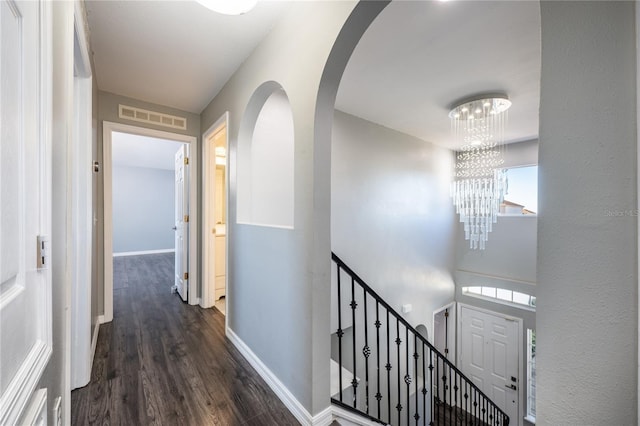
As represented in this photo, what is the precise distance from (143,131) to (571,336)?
3.80 m

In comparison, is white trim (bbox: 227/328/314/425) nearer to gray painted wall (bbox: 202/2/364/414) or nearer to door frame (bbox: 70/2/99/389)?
gray painted wall (bbox: 202/2/364/414)

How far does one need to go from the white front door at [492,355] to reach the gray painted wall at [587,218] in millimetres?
5212

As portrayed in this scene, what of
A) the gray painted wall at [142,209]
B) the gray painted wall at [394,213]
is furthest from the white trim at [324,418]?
the gray painted wall at [142,209]

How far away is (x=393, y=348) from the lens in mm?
3918

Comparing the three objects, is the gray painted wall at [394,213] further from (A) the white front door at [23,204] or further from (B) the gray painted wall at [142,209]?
(B) the gray painted wall at [142,209]

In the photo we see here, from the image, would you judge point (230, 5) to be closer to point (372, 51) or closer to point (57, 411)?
point (372, 51)

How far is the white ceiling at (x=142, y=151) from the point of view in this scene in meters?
5.06

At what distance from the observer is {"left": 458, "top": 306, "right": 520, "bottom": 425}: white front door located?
4668 millimetres

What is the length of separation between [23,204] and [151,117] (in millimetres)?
2875

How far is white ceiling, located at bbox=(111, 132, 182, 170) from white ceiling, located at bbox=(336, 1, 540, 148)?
3.71 metres

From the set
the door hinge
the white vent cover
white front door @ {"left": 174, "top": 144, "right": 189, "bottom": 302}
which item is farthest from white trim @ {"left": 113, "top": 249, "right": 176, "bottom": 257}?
the door hinge

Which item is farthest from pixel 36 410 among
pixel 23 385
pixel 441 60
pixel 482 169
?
pixel 482 169

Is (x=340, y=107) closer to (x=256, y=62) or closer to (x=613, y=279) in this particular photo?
(x=256, y=62)

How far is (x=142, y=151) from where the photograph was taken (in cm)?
589
